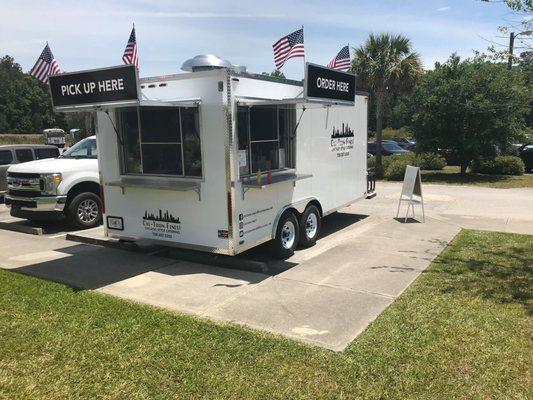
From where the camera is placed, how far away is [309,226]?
338 inches

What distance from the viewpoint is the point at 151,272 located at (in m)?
7.03

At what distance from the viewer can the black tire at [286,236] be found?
753 cm

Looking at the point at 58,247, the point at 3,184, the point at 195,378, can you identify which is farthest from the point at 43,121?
the point at 195,378

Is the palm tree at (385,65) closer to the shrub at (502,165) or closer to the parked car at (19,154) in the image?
the shrub at (502,165)

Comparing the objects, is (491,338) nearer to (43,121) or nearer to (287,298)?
(287,298)

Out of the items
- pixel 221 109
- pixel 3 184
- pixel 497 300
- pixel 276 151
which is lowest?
pixel 497 300

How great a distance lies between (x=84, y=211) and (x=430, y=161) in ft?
52.6

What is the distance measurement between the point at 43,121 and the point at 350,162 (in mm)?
95527

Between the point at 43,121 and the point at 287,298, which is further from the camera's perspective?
the point at 43,121

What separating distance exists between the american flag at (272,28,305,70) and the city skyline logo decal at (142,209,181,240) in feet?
11.8

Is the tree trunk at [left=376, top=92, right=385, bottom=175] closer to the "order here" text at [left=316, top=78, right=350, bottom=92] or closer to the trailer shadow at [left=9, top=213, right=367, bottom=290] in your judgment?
the trailer shadow at [left=9, top=213, right=367, bottom=290]

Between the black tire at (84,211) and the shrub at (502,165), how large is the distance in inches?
602

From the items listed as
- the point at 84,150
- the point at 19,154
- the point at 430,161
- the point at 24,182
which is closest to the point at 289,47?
the point at 84,150

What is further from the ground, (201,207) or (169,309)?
(201,207)
